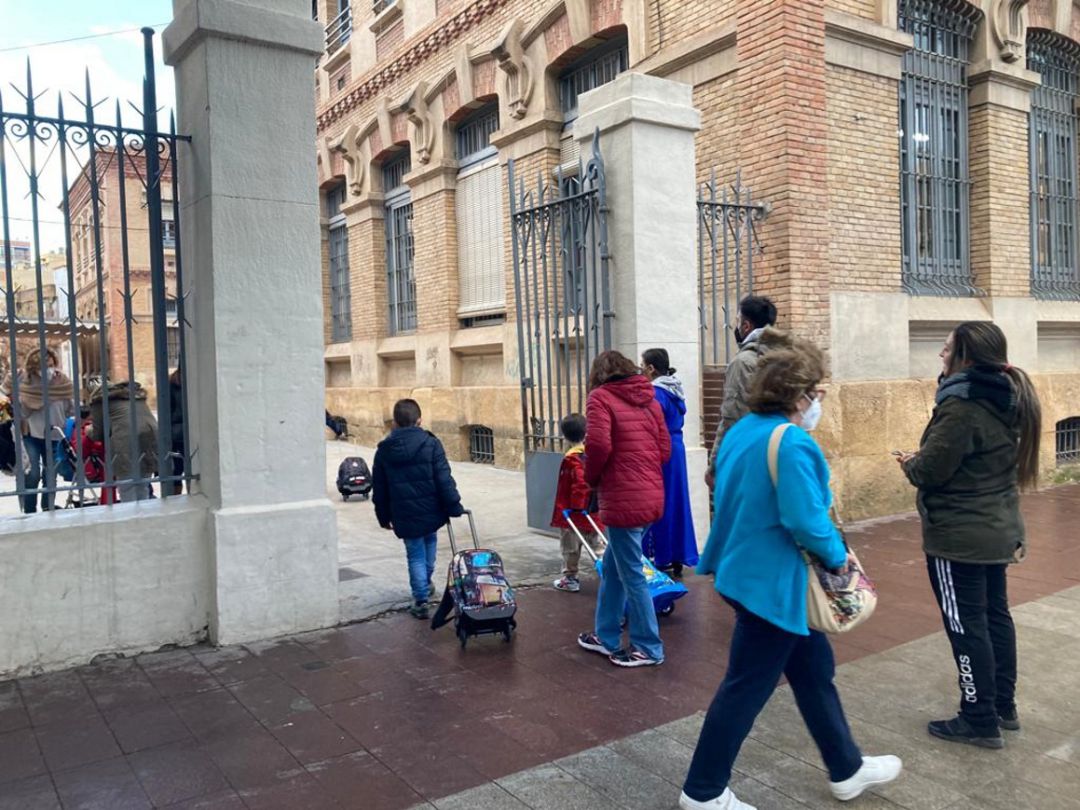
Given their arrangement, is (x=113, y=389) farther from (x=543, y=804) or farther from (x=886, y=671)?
(x=886, y=671)

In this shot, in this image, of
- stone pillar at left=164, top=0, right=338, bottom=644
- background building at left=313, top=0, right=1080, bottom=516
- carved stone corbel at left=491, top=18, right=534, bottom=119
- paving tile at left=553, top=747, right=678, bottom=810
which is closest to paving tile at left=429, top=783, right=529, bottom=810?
paving tile at left=553, top=747, right=678, bottom=810

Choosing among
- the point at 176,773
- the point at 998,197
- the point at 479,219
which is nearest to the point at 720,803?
the point at 176,773

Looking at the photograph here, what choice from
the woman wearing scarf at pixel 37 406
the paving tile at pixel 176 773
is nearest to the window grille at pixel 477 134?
the woman wearing scarf at pixel 37 406

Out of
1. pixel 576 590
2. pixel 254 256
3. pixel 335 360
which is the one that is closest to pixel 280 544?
pixel 254 256

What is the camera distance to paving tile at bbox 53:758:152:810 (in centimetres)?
346

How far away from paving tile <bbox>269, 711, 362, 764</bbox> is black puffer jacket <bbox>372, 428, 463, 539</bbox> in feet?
5.43

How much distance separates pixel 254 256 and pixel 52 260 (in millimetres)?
40525

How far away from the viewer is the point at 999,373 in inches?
151

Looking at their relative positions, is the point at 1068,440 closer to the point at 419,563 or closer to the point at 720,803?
the point at 419,563

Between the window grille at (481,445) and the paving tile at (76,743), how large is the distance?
31.5 ft

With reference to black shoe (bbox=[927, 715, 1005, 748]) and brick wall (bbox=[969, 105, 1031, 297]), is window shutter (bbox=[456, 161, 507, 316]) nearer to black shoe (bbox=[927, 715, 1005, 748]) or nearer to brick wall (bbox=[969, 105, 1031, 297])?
brick wall (bbox=[969, 105, 1031, 297])

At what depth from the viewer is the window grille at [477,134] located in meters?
14.0

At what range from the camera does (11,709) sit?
173 inches

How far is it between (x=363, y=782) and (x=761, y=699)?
1.64 meters
